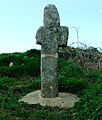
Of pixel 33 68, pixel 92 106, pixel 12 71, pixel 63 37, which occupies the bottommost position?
pixel 92 106

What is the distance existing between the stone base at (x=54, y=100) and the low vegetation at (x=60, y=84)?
9.7 inches

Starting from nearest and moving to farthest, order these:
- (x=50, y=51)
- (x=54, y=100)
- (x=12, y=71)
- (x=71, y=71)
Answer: (x=54, y=100)
(x=50, y=51)
(x=71, y=71)
(x=12, y=71)

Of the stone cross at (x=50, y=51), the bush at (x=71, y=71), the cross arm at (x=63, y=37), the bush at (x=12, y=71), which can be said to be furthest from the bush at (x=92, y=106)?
the bush at (x=12, y=71)

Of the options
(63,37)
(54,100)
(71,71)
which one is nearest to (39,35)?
(63,37)

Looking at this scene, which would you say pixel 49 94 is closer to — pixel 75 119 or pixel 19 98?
pixel 19 98

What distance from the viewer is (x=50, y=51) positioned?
33.2ft

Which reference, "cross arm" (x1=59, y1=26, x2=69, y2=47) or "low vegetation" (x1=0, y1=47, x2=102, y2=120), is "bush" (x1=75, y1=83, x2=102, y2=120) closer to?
"low vegetation" (x1=0, y1=47, x2=102, y2=120)

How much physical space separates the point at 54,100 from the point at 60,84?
1.48 meters

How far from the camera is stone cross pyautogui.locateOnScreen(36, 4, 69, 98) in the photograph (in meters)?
10.1

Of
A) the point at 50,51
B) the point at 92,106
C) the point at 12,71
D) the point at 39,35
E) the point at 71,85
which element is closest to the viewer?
the point at 92,106

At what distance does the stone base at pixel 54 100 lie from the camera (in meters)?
9.53

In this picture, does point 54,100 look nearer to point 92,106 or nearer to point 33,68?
point 92,106

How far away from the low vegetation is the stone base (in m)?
0.25

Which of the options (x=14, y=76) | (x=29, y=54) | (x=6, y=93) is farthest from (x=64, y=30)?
(x=29, y=54)
